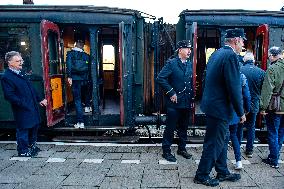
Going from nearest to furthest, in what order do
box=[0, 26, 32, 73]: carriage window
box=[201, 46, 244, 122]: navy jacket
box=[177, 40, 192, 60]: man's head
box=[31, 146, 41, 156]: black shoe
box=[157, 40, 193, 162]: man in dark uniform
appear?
box=[201, 46, 244, 122]: navy jacket < box=[177, 40, 192, 60]: man's head < box=[157, 40, 193, 162]: man in dark uniform < box=[31, 146, 41, 156]: black shoe < box=[0, 26, 32, 73]: carriage window

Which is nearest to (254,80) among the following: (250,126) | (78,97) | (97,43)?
(250,126)

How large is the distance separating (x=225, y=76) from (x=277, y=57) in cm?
178

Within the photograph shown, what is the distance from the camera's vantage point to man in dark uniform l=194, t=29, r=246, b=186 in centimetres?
385

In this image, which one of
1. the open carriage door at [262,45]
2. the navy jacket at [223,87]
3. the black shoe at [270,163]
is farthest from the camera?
the open carriage door at [262,45]

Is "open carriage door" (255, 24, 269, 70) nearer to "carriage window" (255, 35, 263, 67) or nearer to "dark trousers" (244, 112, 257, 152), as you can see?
"carriage window" (255, 35, 263, 67)

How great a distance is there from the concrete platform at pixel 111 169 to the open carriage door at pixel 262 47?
77.5 inches

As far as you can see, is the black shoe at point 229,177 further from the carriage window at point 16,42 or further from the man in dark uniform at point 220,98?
the carriage window at point 16,42

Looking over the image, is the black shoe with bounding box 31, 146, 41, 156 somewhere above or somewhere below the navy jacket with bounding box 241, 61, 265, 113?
below

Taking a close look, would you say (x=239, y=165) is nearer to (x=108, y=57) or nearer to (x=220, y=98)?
(x=220, y=98)

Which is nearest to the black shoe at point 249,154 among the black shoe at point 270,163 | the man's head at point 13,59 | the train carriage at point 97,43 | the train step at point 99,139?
the black shoe at point 270,163

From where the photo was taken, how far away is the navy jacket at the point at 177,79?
524 centimetres

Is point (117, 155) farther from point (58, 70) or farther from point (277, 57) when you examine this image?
point (277, 57)

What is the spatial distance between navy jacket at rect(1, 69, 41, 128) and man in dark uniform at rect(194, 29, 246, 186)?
348cm

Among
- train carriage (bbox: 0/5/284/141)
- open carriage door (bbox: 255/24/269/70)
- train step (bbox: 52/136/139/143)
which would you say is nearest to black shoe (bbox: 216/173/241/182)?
train carriage (bbox: 0/5/284/141)
